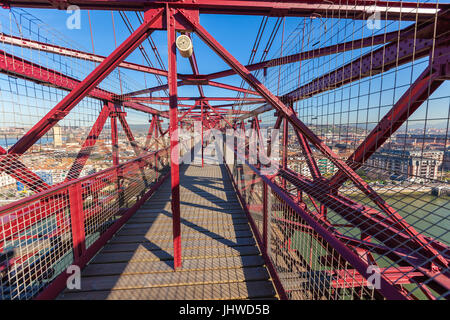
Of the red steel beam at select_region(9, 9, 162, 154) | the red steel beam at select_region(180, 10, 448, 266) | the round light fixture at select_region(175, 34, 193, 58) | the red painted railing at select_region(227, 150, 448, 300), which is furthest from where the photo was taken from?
the red steel beam at select_region(9, 9, 162, 154)

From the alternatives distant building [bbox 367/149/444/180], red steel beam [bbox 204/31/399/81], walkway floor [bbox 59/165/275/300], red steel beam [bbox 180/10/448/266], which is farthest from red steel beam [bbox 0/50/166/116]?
distant building [bbox 367/149/444/180]

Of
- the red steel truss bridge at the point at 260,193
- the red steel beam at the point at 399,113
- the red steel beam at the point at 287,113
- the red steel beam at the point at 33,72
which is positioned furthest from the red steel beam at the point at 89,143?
the red steel beam at the point at 399,113

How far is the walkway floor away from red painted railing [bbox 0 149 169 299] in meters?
0.26

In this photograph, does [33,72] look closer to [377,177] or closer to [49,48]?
[49,48]

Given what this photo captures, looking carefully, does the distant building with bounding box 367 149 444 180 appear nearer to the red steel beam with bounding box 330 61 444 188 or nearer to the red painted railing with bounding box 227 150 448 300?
the red steel beam with bounding box 330 61 444 188

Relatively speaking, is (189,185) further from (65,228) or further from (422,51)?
(422,51)

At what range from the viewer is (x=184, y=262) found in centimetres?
269

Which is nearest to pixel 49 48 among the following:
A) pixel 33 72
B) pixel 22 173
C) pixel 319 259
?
pixel 33 72

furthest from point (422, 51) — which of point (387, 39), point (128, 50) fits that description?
point (128, 50)

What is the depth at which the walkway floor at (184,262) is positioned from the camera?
2248 mm

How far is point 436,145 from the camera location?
1719mm

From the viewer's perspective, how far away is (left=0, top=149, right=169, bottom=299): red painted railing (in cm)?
172

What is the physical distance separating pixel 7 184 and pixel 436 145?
5.35 meters

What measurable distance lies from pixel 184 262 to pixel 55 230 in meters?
1.63
